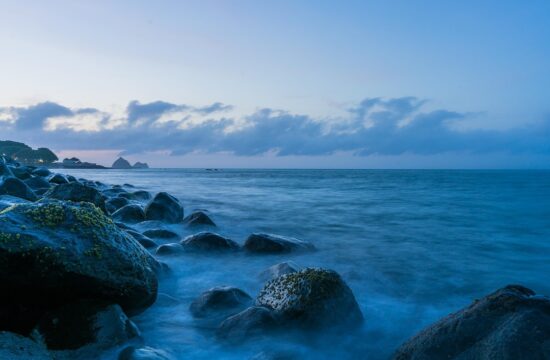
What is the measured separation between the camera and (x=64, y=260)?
3236 millimetres

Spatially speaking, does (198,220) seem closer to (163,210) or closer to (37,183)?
(163,210)

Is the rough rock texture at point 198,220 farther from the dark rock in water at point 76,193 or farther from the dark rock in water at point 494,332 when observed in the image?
the dark rock in water at point 494,332

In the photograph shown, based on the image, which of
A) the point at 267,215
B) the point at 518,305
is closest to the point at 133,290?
the point at 518,305

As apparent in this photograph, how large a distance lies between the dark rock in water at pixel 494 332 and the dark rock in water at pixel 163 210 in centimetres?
806

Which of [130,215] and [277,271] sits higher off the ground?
[130,215]

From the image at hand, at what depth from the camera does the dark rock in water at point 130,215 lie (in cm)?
990

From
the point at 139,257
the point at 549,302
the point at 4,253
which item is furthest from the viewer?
the point at 139,257

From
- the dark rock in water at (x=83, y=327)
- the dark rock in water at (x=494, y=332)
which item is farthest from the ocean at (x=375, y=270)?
the dark rock in water at (x=494, y=332)

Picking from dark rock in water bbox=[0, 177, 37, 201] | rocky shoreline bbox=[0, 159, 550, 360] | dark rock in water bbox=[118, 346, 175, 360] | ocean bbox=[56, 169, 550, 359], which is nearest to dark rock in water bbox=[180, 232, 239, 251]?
ocean bbox=[56, 169, 550, 359]

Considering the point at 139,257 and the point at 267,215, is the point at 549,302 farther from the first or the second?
the point at 267,215

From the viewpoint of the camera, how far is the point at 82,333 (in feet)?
10.6

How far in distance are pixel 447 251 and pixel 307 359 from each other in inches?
236

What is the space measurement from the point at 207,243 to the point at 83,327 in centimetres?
398

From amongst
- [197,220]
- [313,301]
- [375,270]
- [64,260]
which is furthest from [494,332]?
[197,220]
